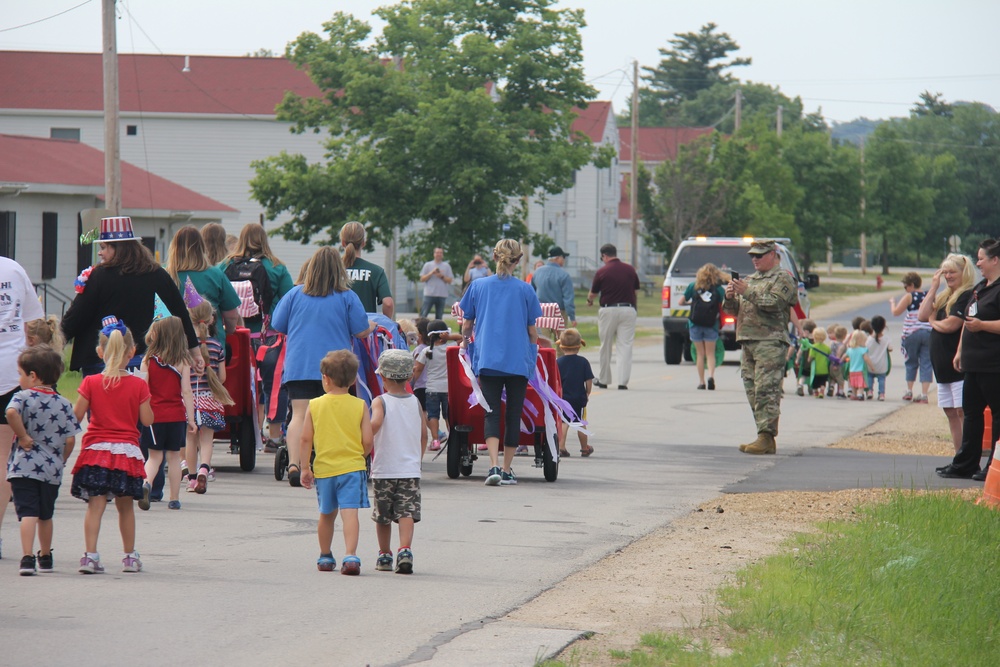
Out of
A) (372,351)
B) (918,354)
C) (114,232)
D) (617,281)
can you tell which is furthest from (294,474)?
(918,354)

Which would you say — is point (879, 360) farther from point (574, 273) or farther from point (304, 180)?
point (574, 273)

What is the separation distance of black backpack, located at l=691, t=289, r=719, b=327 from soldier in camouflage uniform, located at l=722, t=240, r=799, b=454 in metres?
6.99

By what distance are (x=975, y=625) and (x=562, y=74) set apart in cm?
3343

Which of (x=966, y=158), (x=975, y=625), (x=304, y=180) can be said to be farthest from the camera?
(x=966, y=158)

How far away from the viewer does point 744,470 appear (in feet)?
41.6

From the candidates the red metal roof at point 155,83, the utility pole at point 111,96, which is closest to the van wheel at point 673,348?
the utility pole at point 111,96

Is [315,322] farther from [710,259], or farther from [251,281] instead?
[710,259]

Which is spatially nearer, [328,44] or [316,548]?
[316,548]

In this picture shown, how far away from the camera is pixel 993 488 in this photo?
1008cm

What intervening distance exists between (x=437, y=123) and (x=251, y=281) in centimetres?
2487

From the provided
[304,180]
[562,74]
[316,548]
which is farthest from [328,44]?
[316,548]

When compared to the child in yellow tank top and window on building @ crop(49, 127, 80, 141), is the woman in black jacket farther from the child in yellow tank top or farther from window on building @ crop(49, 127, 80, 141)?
window on building @ crop(49, 127, 80, 141)

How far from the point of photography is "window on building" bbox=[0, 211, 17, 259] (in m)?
31.5

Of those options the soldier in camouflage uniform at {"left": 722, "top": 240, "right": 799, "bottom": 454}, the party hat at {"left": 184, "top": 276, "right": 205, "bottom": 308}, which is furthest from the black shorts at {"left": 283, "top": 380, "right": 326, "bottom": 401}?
the soldier in camouflage uniform at {"left": 722, "top": 240, "right": 799, "bottom": 454}
